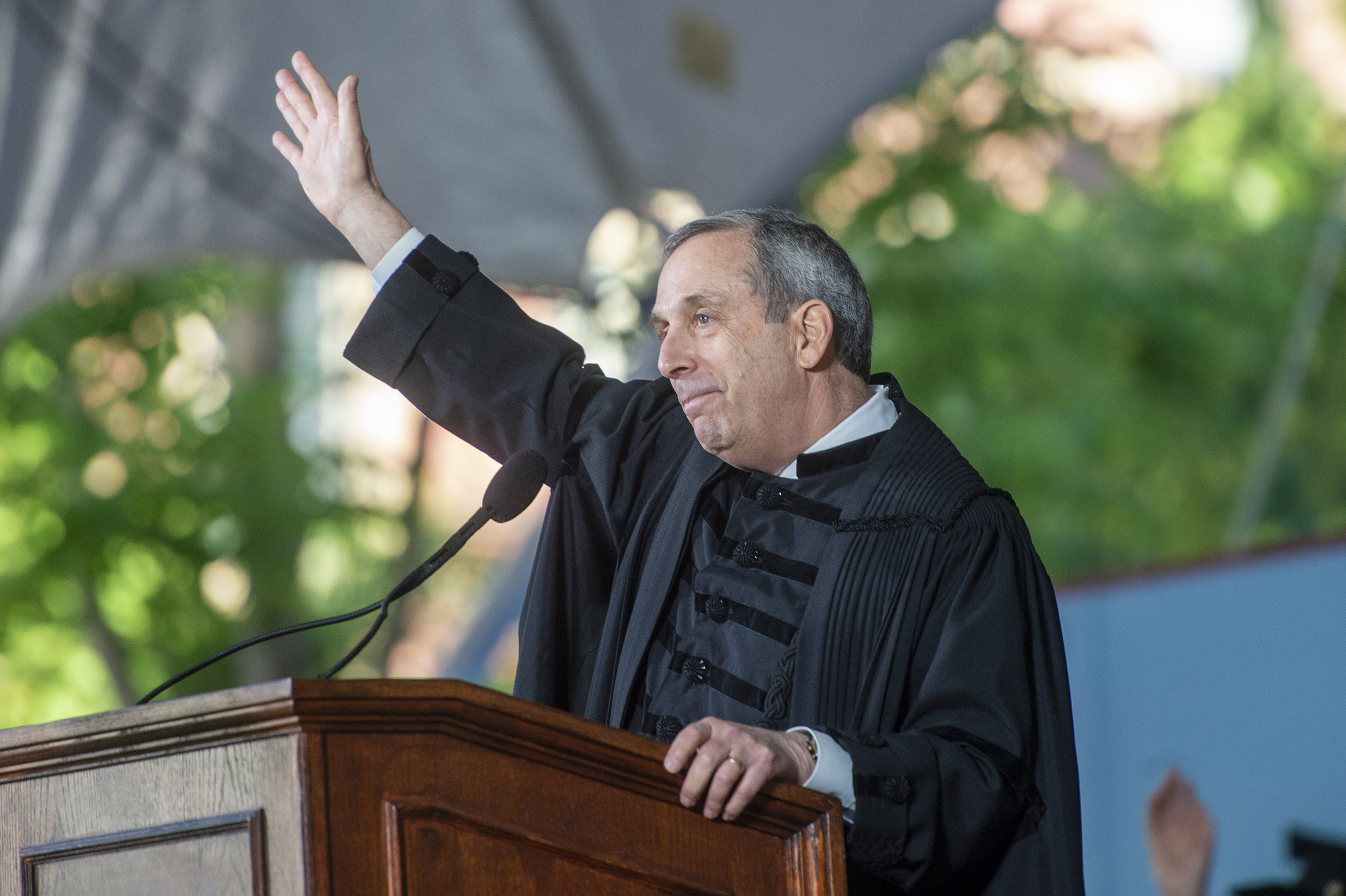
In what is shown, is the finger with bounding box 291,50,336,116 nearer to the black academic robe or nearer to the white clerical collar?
the black academic robe

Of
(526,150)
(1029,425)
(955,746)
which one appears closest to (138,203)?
(526,150)

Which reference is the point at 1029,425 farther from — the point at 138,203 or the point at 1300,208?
the point at 138,203

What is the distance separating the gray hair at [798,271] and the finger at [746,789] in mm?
935

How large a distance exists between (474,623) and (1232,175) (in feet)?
22.3

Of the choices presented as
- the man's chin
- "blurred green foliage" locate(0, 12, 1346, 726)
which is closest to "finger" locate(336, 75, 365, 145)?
the man's chin

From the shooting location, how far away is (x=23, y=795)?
1.74 meters

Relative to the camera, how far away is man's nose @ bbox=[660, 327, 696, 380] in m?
2.50

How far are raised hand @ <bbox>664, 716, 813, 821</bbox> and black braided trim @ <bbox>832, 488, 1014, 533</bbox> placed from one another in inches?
24.6

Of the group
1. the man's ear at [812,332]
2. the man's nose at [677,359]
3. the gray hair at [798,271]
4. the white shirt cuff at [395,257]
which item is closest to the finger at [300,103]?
the white shirt cuff at [395,257]

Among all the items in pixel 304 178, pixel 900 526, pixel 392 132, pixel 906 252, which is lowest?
pixel 900 526

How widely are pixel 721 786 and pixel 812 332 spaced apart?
1009mm

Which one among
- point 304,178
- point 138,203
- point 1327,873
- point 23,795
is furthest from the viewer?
point 138,203

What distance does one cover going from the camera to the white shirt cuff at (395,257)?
2809 mm

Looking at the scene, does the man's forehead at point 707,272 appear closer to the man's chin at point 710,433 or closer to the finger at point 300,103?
the man's chin at point 710,433
